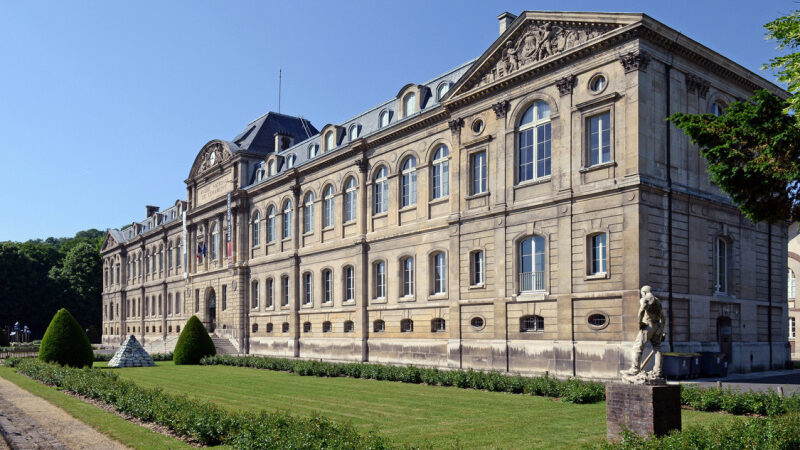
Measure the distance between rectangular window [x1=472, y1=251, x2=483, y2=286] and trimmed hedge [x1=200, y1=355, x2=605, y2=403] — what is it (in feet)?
15.6

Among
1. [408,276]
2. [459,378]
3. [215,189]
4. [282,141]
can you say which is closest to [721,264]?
[459,378]

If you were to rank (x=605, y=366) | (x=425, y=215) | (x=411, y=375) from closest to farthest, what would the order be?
1. (x=605, y=366)
2. (x=411, y=375)
3. (x=425, y=215)

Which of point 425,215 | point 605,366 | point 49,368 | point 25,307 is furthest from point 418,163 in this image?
point 25,307

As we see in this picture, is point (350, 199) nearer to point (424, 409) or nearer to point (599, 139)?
point (599, 139)

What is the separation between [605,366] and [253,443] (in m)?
15.5

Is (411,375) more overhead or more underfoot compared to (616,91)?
more underfoot

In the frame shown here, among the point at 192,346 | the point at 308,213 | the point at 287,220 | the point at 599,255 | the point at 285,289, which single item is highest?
the point at 308,213

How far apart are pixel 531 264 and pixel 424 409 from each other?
10.7 m

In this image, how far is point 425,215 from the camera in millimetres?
33344

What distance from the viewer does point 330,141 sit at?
43062 mm

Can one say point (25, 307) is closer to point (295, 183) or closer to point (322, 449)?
point (295, 183)

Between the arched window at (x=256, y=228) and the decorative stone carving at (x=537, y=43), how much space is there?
24.8m

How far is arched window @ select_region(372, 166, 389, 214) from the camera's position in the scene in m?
36.8

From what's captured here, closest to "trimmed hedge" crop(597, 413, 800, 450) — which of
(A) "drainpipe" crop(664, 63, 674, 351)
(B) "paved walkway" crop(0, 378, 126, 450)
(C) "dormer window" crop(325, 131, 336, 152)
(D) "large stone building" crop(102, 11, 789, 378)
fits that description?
(B) "paved walkway" crop(0, 378, 126, 450)
